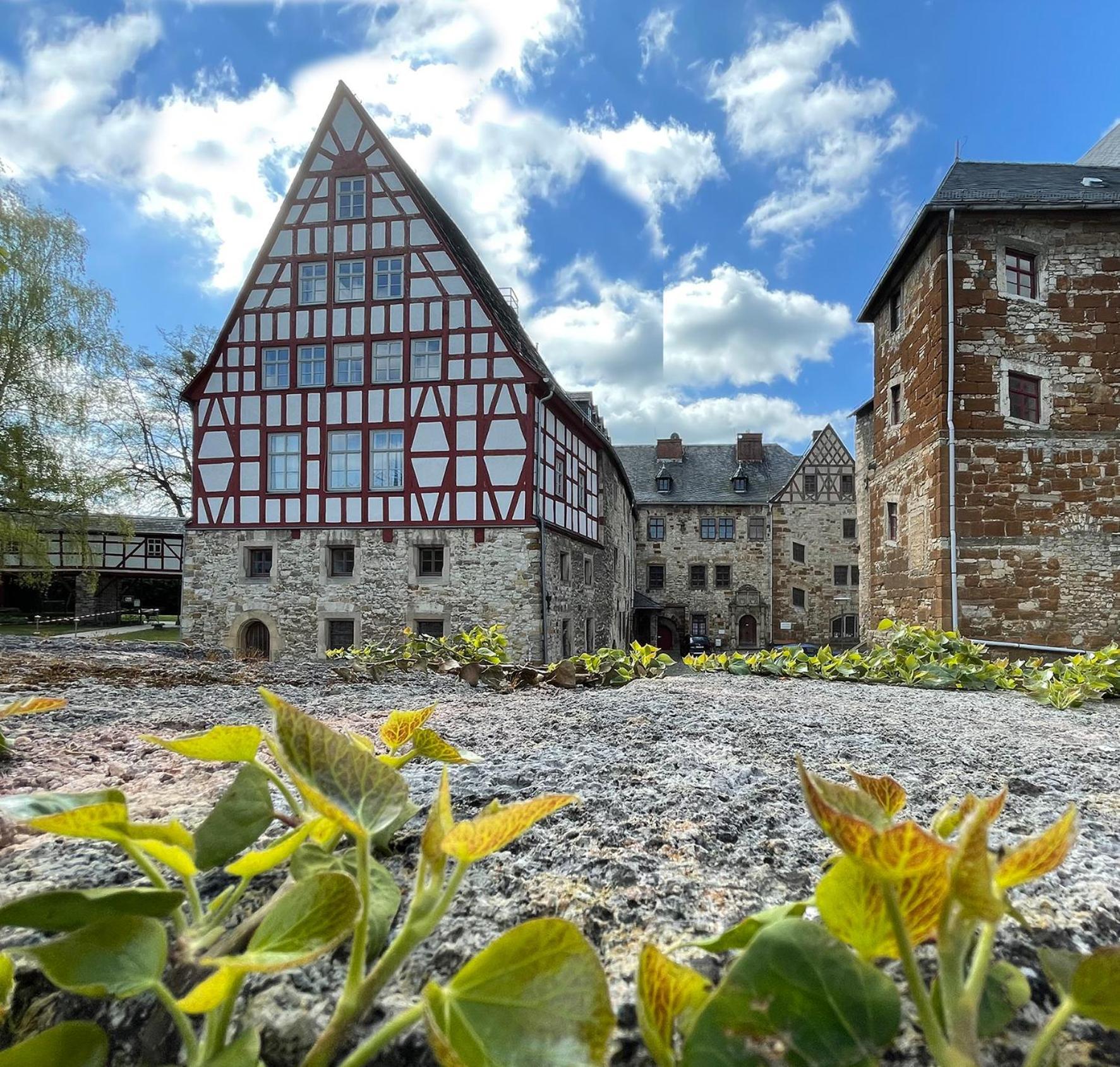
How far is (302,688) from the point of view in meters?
3.64

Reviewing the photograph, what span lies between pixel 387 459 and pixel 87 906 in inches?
554

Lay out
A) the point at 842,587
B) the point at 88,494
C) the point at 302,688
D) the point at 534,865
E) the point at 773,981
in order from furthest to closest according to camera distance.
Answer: the point at 842,587 < the point at 88,494 < the point at 302,688 < the point at 534,865 < the point at 773,981

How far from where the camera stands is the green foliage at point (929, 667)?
396 cm

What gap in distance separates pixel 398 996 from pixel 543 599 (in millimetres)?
12897

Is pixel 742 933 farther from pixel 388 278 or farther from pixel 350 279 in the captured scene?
pixel 350 279

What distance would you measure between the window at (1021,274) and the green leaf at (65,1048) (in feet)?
41.0

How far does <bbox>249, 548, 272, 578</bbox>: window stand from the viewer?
14422 millimetres

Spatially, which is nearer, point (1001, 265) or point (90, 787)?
point (90, 787)

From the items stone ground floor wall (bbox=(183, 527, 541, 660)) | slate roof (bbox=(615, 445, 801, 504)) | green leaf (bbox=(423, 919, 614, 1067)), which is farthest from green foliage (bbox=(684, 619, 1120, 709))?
slate roof (bbox=(615, 445, 801, 504))

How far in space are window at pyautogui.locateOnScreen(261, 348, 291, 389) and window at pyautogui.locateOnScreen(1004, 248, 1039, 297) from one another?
43.5 ft

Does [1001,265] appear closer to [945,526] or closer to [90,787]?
[945,526]

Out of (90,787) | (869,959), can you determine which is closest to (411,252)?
(90,787)

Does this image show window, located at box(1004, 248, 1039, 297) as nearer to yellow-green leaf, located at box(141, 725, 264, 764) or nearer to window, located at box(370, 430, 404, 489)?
window, located at box(370, 430, 404, 489)

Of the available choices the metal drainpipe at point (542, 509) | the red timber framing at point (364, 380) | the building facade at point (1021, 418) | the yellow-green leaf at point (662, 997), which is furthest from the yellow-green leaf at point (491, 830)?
the red timber framing at point (364, 380)
